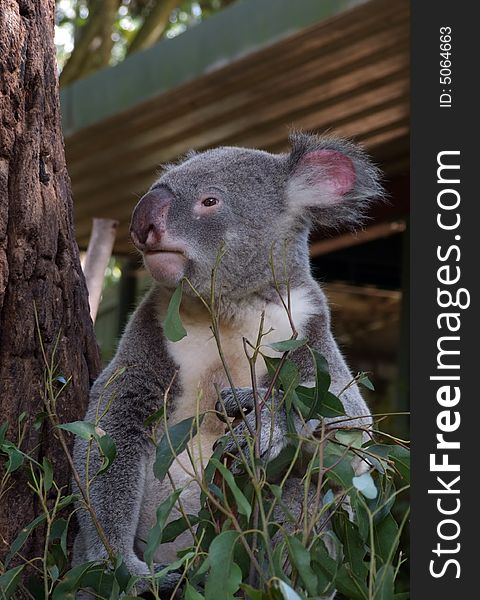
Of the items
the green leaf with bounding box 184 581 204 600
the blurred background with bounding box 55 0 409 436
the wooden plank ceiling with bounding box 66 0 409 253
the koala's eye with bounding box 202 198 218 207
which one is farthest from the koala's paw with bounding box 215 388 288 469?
the wooden plank ceiling with bounding box 66 0 409 253

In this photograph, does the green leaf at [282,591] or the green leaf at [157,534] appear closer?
the green leaf at [282,591]

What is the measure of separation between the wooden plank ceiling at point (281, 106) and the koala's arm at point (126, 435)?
98.9 inches

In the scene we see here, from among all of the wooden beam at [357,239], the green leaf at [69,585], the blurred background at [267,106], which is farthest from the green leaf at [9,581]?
the wooden beam at [357,239]

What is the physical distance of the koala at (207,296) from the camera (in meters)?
2.75

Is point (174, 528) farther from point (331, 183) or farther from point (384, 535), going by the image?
point (331, 183)

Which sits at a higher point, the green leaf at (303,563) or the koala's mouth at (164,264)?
the koala's mouth at (164,264)

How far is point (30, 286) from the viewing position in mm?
2646

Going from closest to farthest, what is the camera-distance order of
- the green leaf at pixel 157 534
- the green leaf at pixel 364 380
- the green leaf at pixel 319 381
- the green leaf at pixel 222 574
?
the green leaf at pixel 222 574 < the green leaf at pixel 157 534 < the green leaf at pixel 319 381 < the green leaf at pixel 364 380

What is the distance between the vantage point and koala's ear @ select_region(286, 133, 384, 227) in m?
3.11

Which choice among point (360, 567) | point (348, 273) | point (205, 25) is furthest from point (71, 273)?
point (348, 273)

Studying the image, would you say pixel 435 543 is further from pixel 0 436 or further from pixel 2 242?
pixel 2 242

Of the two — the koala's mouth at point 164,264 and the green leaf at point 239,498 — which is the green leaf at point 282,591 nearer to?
the green leaf at point 239,498

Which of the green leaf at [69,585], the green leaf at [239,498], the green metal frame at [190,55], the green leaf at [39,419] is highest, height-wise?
the green metal frame at [190,55]

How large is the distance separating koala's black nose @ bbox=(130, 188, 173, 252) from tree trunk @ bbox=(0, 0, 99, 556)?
0.59 feet
